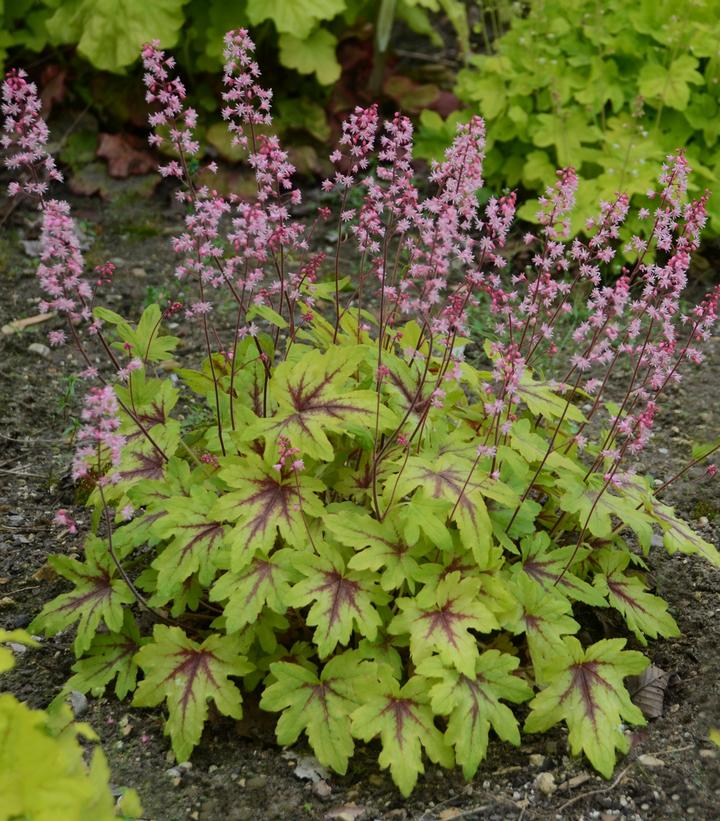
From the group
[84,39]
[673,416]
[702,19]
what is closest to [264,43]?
[84,39]

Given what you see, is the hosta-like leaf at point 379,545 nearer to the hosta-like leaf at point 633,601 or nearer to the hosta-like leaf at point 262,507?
the hosta-like leaf at point 262,507

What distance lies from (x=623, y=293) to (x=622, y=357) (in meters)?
2.37

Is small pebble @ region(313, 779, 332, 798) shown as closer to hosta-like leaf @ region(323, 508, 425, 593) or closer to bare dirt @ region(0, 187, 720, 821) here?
bare dirt @ region(0, 187, 720, 821)

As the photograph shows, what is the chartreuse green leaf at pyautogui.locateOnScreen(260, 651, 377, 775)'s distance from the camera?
2.29 meters

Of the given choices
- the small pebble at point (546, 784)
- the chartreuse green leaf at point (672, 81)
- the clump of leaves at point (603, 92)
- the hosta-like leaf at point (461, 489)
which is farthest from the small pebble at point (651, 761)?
the chartreuse green leaf at point (672, 81)

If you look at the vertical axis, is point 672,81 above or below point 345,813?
above

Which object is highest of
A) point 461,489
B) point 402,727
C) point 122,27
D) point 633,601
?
point 122,27

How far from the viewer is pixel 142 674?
2748 millimetres

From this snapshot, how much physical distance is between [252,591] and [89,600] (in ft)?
1.64

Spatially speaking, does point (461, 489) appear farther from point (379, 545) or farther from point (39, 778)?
point (39, 778)

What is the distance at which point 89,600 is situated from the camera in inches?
100

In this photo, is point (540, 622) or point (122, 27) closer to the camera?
point (540, 622)

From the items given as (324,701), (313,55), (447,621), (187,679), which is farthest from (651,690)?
(313,55)

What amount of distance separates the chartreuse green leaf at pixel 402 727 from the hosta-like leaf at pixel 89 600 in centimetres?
68
